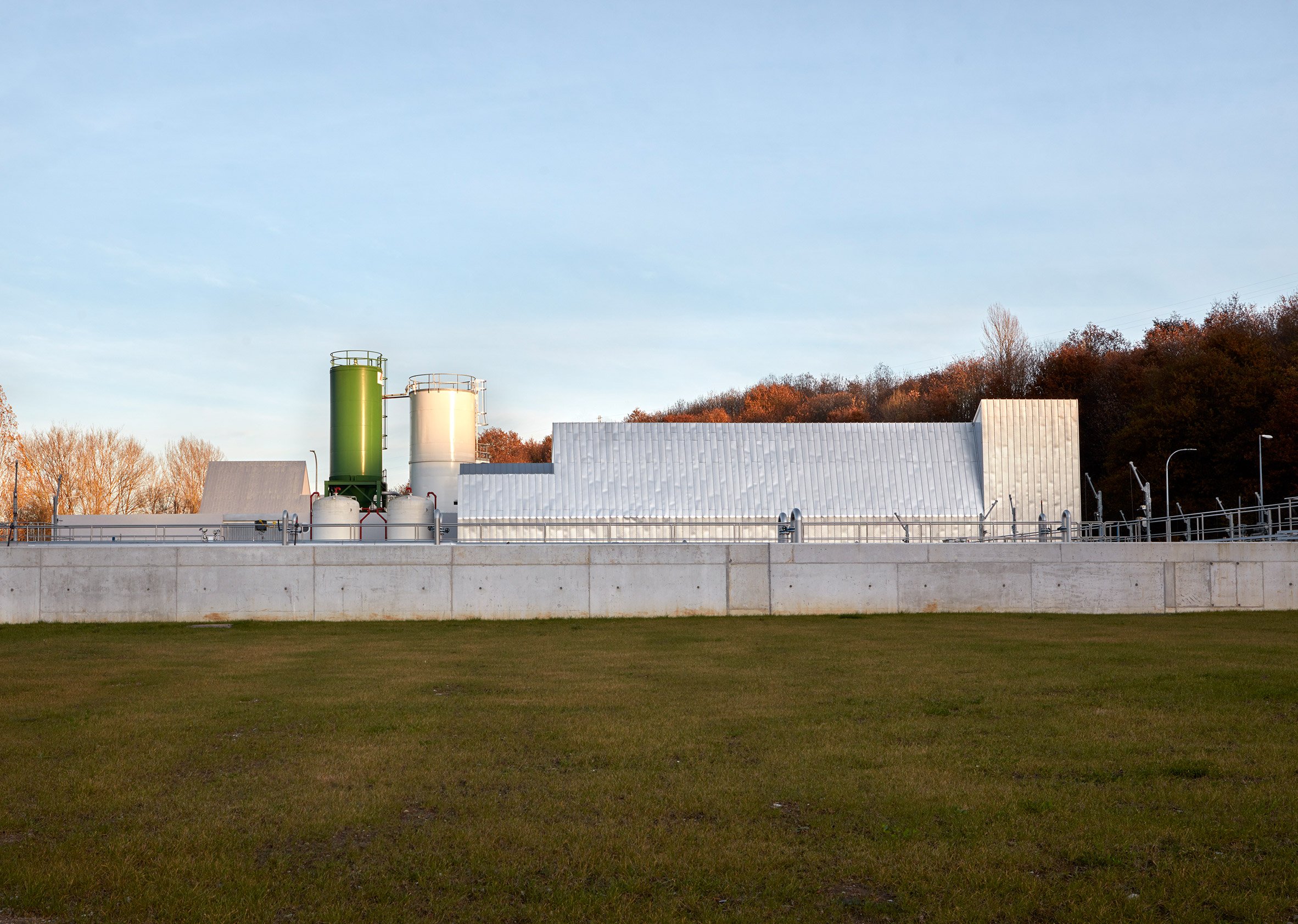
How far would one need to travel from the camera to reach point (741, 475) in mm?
40906

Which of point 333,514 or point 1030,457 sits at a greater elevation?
point 1030,457

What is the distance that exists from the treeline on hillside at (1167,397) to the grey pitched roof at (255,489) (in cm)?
4390

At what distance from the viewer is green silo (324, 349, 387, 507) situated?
Answer: 157 feet

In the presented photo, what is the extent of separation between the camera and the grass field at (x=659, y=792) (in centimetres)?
625

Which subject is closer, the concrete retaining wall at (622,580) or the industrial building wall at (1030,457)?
the concrete retaining wall at (622,580)

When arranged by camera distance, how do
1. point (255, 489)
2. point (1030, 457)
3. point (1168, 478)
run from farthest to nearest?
point (255, 489) → point (1168, 478) → point (1030, 457)

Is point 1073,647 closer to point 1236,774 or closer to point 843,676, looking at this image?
point 843,676

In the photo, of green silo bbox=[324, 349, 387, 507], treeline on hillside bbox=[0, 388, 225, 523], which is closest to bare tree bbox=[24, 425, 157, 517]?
treeline on hillside bbox=[0, 388, 225, 523]

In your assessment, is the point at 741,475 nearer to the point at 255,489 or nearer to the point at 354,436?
the point at 354,436

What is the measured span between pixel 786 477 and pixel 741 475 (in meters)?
1.75

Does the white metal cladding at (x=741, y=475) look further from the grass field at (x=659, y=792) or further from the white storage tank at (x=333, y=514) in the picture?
the grass field at (x=659, y=792)

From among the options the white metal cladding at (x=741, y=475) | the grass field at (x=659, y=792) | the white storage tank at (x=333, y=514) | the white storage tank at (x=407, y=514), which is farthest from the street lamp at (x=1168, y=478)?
the grass field at (x=659, y=792)

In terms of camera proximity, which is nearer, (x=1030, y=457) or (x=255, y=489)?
(x=1030, y=457)

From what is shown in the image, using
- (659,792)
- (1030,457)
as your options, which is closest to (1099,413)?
(1030,457)
